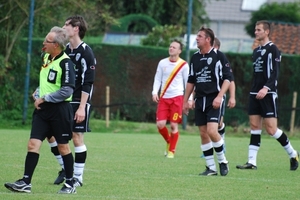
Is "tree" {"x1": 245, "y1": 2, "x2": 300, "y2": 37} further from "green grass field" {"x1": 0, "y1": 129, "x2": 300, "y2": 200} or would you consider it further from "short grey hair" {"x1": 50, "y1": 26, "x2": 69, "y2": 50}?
"short grey hair" {"x1": 50, "y1": 26, "x2": 69, "y2": 50}

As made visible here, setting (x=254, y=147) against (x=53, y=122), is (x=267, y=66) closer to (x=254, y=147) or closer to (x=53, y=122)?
(x=254, y=147)

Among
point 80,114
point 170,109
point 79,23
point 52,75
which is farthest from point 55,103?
point 170,109

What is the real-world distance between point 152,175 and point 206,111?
1228 millimetres

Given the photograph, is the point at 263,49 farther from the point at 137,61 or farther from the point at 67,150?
the point at 137,61

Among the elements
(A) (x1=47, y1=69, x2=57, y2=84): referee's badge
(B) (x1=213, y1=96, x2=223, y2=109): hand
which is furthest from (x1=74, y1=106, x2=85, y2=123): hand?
(B) (x1=213, y1=96, x2=223, y2=109): hand

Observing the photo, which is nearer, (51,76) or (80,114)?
(51,76)

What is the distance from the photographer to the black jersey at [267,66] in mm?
13398

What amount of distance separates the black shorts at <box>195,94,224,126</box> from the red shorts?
4.10 meters

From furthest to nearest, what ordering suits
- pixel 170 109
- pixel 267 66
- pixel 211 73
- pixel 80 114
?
pixel 170 109 < pixel 267 66 < pixel 211 73 < pixel 80 114

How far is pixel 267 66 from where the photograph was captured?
1345 centimetres

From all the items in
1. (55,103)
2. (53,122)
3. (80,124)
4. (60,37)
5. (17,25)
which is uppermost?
(60,37)

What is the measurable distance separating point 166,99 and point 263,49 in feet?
11.6

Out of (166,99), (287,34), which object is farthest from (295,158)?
(287,34)

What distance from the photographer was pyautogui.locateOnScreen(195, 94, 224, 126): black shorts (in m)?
12.1
